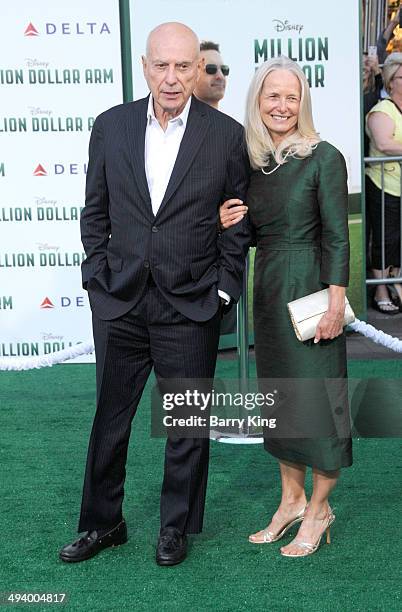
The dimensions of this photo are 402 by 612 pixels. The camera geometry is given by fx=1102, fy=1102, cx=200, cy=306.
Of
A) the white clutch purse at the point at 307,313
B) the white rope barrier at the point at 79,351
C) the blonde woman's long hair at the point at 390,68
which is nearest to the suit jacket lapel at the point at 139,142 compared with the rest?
the white clutch purse at the point at 307,313

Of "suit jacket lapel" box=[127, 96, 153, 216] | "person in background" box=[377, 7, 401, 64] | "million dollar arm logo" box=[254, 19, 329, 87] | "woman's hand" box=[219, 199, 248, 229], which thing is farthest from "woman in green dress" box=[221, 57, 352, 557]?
"person in background" box=[377, 7, 401, 64]

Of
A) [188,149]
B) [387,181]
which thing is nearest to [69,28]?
[387,181]

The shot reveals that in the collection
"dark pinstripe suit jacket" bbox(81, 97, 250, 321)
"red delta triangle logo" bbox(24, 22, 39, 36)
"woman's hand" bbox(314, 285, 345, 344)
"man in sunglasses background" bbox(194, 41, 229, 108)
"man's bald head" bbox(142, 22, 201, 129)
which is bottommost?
"woman's hand" bbox(314, 285, 345, 344)

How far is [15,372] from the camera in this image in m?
7.48

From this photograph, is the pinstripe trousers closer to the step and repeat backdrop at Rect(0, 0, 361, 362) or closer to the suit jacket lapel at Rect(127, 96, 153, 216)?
the suit jacket lapel at Rect(127, 96, 153, 216)

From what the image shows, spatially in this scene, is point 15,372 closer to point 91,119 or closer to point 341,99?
point 91,119

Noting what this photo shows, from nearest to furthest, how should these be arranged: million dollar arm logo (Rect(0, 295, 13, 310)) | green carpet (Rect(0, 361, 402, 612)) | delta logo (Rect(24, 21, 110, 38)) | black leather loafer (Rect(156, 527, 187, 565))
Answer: green carpet (Rect(0, 361, 402, 612))
black leather loafer (Rect(156, 527, 187, 565))
delta logo (Rect(24, 21, 110, 38))
million dollar arm logo (Rect(0, 295, 13, 310))

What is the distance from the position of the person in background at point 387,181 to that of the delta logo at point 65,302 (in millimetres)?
2664

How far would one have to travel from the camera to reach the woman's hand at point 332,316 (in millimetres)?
4105

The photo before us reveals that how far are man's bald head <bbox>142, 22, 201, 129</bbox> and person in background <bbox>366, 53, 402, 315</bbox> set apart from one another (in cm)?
486

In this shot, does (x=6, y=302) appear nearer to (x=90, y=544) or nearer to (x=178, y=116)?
(x=90, y=544)

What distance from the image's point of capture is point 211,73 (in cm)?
749

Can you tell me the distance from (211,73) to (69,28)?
1.00m

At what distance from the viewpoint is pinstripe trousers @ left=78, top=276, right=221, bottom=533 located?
415 cm
